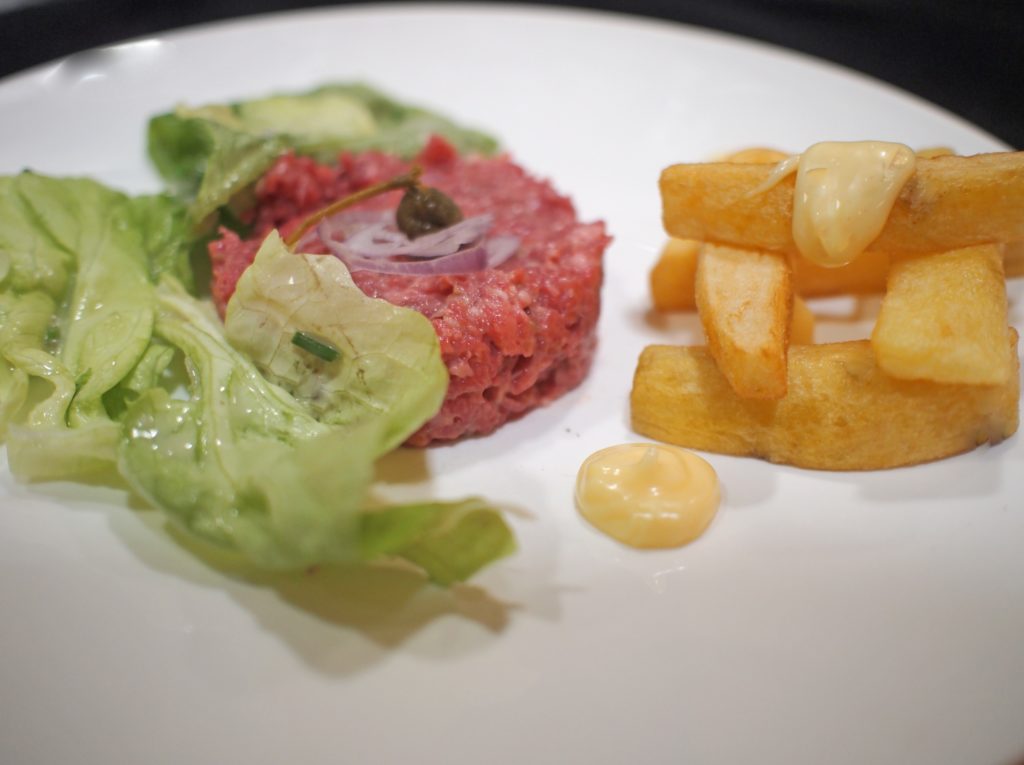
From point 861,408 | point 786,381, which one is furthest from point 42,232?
point 861,408

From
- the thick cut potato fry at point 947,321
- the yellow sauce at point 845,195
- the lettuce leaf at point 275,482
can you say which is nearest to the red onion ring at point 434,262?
the lettuce leaf at point 275,482

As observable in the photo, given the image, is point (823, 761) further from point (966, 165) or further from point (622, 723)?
point (966, 165)

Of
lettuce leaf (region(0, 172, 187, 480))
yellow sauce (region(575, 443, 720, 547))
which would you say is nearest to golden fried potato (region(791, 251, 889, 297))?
yellow sauce (region(575, 443, 720, 547))

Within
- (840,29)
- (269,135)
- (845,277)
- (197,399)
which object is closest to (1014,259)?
(845,277)

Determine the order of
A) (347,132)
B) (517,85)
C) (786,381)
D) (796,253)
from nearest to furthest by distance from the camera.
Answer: (786,381)
(796,253)
(347,132)
(517,85)

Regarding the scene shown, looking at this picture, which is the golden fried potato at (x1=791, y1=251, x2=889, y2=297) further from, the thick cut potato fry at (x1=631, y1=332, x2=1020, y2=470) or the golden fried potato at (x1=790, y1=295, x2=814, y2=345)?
the thick cut potato fry at (x1=631, y1=332, x2=1020, y2=470)
